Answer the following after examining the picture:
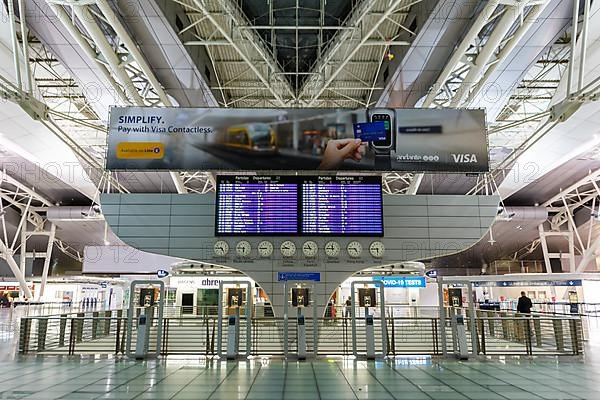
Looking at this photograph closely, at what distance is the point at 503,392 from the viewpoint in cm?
643

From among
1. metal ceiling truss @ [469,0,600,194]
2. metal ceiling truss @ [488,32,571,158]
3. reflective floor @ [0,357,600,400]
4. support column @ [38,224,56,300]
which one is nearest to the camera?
reflective floor @ [0,357,600,400]

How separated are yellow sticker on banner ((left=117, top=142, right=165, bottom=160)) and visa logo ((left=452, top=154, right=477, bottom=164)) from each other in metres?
6.66

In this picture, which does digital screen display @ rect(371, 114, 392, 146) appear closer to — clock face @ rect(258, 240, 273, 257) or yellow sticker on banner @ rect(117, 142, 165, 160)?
clock face @ rect(258, 240, 273, 257)

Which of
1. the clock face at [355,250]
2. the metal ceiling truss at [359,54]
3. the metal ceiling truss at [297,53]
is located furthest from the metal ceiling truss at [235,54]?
the clock face at [355,250]

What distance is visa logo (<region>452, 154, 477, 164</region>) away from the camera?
10.4m

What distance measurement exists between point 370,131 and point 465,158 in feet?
7.33

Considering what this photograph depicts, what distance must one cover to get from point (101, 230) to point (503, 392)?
129ft

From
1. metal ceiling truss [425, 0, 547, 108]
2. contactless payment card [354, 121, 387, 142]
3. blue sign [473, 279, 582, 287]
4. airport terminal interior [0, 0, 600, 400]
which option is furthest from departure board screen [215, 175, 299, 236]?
blue sign [473, 279, 582, 287]

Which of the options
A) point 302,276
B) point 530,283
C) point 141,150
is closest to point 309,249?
point 302,276

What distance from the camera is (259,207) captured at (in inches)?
434

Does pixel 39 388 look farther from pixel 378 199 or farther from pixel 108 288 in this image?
pixel 108 288

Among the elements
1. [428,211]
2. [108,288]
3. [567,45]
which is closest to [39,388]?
[428,211]

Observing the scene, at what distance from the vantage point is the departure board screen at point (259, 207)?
35.7 feet

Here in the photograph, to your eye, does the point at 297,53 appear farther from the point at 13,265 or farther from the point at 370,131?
the point at 13,265
